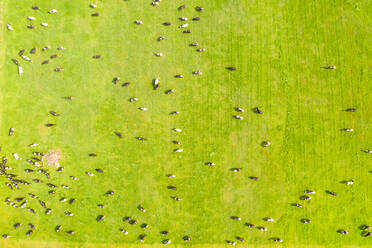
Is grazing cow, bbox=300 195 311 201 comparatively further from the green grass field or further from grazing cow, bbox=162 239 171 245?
grazing cow, bbox=162 239 171 245

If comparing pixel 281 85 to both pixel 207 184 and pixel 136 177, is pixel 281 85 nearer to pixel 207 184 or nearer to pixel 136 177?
pixel 207 184

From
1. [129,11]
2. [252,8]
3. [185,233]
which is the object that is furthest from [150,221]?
[252,8]

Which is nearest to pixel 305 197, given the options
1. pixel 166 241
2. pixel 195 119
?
pixel 195 119

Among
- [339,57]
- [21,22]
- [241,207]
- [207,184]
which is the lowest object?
[241,207]

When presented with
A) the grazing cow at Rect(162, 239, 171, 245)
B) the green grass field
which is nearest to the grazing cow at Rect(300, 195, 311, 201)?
the green grass field

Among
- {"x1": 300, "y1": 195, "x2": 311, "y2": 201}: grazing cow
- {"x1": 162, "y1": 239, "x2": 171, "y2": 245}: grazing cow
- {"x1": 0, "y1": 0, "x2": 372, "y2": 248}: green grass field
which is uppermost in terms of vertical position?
{"x1": 0, "y1": 0, "x2": 372, "y2": 248}: green grass field

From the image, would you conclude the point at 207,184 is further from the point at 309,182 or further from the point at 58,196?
the point at 58,196

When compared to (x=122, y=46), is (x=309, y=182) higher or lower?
lower
